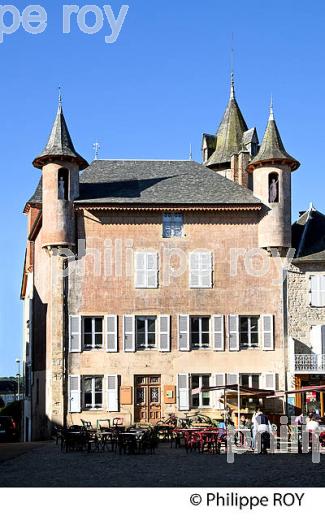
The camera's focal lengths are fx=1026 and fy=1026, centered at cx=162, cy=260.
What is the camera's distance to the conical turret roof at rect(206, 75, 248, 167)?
48.2 m


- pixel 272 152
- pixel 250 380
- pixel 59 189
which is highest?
pixel 272 152

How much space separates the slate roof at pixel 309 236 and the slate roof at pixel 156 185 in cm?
285

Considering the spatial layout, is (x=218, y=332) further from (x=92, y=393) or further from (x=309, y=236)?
(x=309, y=236)

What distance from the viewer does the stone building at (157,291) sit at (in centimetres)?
3956

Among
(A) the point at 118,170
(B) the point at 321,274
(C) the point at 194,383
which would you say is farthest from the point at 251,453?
(A) the point at 118,170

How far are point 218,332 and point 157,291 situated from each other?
288cm

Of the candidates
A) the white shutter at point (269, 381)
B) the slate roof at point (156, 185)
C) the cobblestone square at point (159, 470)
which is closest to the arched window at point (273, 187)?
the slate roof at point (156, 185)

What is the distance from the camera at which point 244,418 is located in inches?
1448

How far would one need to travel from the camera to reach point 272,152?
41.0 m

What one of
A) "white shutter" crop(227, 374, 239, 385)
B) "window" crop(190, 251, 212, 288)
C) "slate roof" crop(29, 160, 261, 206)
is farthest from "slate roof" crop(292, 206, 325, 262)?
"white shutter" crop(227, 374, 239, 385)

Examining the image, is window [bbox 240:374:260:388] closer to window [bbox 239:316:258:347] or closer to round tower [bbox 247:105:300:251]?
window [bbox 239:316:258:347]

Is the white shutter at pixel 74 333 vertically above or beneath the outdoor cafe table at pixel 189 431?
above

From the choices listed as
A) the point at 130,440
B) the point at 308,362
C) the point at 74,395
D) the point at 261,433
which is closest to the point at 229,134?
the point at 308,362

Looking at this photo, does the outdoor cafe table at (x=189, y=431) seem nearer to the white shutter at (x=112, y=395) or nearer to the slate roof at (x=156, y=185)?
the white shutter at (x=112, y=395)
